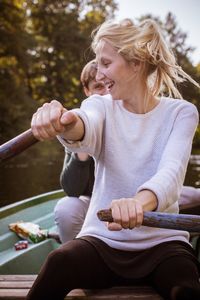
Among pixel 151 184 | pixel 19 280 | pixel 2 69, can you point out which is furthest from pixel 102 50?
pixel 2 69

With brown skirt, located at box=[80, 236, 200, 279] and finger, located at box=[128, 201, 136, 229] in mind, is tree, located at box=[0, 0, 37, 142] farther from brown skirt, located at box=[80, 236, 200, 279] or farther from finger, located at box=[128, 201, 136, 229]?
finger, located at box=[128, 201, 136, 229]

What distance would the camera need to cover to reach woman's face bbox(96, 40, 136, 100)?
4.83ft

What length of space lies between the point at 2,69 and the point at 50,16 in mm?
4621

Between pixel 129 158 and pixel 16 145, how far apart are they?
39 centimetres

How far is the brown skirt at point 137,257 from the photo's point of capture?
132cm

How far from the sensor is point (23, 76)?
1966 centimetres

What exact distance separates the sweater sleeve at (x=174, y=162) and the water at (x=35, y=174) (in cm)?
717

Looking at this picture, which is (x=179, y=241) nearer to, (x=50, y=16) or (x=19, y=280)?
(x=19, y=280)

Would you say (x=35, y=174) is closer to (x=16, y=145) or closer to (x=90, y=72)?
(x=90, y=72)

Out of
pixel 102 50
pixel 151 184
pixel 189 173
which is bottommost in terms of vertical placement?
pixel 189 173

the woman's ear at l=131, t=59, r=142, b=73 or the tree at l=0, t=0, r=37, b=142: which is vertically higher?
the tree at l=0, t=0, r=37, b=142

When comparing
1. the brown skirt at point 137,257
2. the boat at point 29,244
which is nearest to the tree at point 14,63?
the boat at point 29,244

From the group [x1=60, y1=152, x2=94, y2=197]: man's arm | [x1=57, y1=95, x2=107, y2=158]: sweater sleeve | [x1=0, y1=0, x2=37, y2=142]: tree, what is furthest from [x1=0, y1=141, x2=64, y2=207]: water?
[x1=57, y1=95, x2=107, y2=158]: sweater sleeve

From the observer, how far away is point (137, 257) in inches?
53.3
